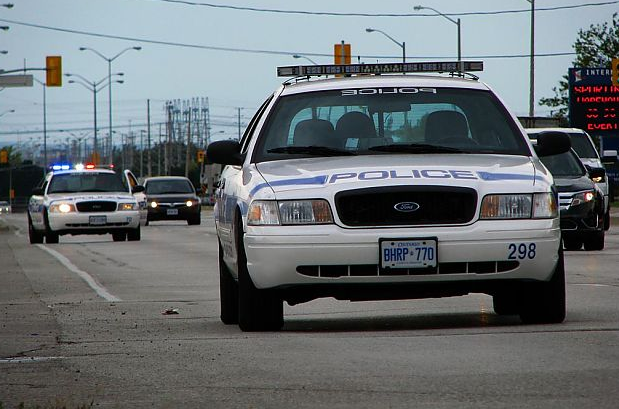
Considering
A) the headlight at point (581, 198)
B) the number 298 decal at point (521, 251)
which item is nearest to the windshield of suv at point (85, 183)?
the headlight at point (581, 198)

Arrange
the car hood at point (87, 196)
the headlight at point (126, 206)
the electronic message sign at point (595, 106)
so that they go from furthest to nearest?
1. the electronic message sign at point (595, 106)
2. the headlight at point (126, 206)
3. the car hood at point (87, 196)

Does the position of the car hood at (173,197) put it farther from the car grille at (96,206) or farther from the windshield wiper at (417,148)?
the windshield wiper at (417,148)

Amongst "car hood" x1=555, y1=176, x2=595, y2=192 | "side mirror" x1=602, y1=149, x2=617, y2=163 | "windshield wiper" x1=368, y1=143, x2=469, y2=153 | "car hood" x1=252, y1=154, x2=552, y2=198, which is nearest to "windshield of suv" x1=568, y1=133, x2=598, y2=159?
"side mirror" x1=602, y1=149, x2=617, y2=163

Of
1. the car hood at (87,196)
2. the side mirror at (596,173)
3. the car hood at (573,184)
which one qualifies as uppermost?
the side mirror at (596,173)

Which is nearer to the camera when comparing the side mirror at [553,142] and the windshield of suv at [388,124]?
the windshield of suv at [388,124]

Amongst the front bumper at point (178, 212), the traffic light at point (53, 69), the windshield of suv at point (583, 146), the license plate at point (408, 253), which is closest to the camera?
the license plate at point (408, 253)

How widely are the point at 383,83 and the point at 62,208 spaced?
21777 mm

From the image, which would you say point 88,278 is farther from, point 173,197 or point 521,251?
point 173,197

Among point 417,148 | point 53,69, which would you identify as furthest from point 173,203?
point 417,148

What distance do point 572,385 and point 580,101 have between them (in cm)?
4292

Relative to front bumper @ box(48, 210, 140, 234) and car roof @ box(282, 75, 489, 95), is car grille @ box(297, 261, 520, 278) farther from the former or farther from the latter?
front bumper @ box(48, 210, 140, 234)

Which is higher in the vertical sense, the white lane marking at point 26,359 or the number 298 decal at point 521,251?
the number 298 decal at point 521,251

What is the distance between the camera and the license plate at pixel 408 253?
989cm

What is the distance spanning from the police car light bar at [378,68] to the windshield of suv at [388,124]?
1.88 feet
